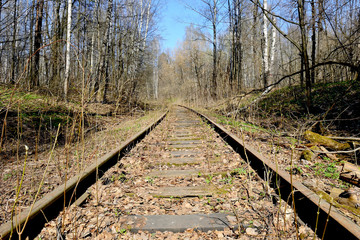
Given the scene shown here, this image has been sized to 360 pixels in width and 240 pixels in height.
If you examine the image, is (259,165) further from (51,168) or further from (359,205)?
(51,168)

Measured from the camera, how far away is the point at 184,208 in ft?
7.47

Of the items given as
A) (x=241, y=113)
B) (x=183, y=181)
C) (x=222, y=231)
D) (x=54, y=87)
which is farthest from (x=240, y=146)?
(x=54, y=87)

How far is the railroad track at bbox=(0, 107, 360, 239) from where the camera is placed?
1.79m

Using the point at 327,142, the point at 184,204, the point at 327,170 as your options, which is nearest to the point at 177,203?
the point at 184,204

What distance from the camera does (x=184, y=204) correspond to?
7.73ft

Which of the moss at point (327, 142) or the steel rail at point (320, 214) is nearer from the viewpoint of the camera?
the steel rail at point (320, 214)

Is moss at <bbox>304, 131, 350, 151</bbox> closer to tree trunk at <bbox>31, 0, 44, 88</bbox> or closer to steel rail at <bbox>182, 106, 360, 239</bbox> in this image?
steel rail at <bbox>182, 106, 360, 239</bbox>

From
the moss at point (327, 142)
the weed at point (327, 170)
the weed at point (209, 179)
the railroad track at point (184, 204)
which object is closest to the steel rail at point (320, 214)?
the railroad track at point (184, 204)

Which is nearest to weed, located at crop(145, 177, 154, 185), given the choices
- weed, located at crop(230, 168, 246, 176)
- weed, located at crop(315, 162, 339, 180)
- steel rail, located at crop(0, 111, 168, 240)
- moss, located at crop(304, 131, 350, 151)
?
steel rail, located at crop(0, 111, 168, 240)

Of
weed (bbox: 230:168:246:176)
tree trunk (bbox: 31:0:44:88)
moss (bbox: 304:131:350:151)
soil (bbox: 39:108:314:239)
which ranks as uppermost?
tree trunk (bbox: 31:0:44:88)

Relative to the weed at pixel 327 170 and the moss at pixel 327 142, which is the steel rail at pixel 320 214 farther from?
the moss at pixel 327 142

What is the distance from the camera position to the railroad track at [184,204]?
1.79 meters

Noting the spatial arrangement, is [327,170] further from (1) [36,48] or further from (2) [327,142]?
(1) [36,48]

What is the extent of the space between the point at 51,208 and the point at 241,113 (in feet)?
30.7
